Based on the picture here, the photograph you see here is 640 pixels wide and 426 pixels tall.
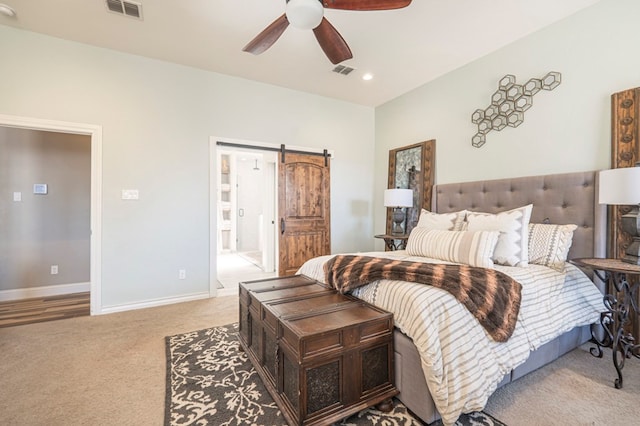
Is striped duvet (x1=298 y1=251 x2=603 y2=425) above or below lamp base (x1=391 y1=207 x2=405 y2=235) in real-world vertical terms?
below

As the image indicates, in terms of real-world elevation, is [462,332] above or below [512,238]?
below

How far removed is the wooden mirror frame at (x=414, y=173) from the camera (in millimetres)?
4039

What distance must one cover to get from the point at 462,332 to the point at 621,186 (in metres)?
1.64

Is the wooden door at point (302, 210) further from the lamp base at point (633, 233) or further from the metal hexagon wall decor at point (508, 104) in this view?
the lamp base at point (633, 233)

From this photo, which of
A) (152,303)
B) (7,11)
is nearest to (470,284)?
(152,303)

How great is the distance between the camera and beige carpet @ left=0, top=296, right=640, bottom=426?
161 cm

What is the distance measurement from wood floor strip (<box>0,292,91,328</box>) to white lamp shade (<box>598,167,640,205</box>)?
508 cm

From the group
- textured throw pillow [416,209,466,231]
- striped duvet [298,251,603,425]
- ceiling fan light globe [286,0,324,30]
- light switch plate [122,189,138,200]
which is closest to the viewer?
striped duvet [298,251,603,425]

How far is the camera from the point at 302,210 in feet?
14.8

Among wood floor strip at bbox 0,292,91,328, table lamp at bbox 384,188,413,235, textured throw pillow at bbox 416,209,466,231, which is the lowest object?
wood floor strip at bbox 0,292,91,328

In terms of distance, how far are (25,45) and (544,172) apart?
18.1 feet

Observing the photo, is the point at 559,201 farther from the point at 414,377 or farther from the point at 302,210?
the point at 302,210

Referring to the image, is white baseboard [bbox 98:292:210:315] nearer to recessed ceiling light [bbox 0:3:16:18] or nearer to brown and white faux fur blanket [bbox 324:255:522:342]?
brown and white faux fur blanket [bbox 324:255:522:342]

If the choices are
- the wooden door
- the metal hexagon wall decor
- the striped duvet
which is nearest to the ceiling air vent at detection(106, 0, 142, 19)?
the wooden door
